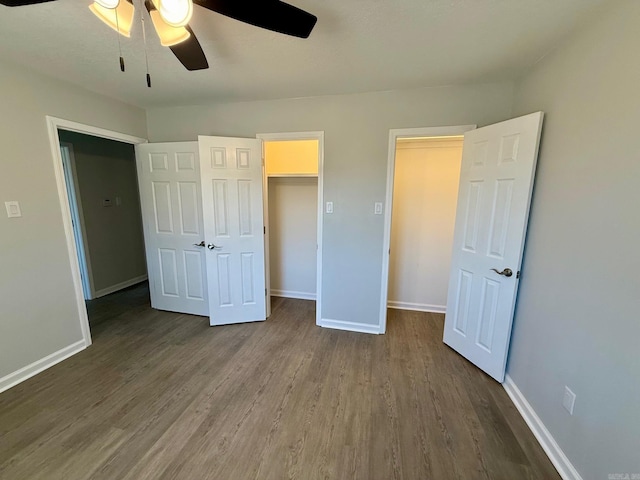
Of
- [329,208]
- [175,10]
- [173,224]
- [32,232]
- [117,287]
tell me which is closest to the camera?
[175,10]

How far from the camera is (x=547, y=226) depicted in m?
1.71

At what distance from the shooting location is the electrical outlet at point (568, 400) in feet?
4.62

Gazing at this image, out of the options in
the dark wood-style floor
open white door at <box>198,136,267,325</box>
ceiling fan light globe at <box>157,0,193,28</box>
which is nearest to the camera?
ceiling fan light globe at <box>157,0,193,28</box>

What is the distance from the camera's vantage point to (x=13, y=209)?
2.00 meters

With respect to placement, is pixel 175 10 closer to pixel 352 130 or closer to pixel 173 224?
pixel 352 130

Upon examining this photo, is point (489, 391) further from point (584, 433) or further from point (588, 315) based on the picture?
point (588, 315)

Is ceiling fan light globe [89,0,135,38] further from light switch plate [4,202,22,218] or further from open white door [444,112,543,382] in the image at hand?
open white door [444,112,543,382]

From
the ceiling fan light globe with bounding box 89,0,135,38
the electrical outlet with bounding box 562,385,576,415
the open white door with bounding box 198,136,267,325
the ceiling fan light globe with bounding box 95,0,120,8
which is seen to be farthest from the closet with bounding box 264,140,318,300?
the electrical outlet with bounding box 562,385,576,415

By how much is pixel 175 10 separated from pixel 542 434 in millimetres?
2942

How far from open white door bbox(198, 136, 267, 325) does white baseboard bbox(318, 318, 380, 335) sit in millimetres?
747

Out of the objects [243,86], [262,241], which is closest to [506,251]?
[262,241]

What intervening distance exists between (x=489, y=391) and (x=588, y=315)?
1.05 m

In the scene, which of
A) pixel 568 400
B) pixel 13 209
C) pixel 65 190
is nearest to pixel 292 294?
pixel 65 190

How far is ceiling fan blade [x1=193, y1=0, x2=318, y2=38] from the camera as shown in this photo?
42.2 inches
